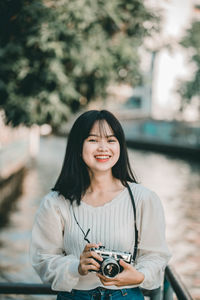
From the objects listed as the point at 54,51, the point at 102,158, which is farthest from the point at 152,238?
the point at 54,51

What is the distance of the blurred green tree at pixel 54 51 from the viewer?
5109 millimetres

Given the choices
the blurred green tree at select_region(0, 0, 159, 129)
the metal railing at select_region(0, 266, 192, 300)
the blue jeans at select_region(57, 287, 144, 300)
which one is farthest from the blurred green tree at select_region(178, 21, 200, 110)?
the blue jeans at select_region(57, 287, 144, 300)

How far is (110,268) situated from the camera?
1.75m

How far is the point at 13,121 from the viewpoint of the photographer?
5.77 metres

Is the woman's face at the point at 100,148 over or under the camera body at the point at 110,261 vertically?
over

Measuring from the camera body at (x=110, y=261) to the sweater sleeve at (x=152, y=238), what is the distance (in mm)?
213

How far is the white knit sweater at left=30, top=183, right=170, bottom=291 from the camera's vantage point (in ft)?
6.51

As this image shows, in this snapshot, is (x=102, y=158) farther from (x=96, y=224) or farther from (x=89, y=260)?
(x=89, y=260)

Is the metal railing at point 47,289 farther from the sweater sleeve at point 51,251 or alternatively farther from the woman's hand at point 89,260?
the woman's hand at point 89,260

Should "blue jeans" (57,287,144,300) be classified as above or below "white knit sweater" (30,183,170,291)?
below

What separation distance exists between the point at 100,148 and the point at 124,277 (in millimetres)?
613

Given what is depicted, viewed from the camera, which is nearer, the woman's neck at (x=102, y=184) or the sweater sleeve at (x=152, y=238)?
the sweater sleeve at (x=152, y=238)

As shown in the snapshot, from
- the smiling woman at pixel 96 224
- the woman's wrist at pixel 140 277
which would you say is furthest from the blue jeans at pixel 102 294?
the woman's wrist at pixel 140 277

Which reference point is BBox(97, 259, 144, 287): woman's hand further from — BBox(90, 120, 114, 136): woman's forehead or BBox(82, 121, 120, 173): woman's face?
BBox(90, 120, 114, 136): woman's forehead
